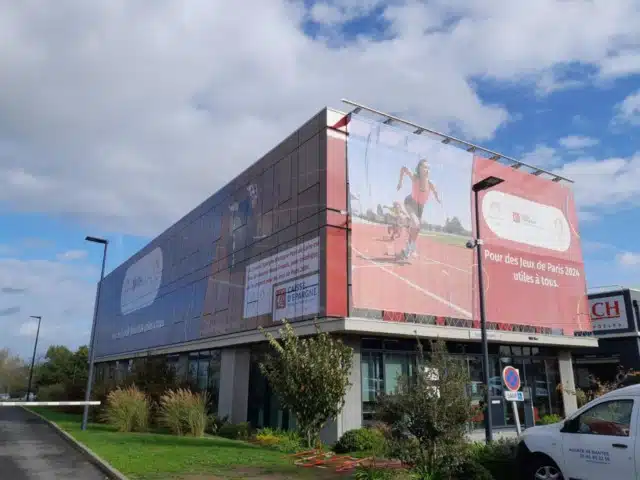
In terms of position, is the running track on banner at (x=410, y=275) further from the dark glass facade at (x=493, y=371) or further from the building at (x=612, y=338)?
the building at (x=612, y=338)

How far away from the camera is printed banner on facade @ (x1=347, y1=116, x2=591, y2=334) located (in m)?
18.9

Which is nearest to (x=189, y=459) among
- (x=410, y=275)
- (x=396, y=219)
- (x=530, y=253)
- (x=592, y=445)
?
(x=592, y=445)

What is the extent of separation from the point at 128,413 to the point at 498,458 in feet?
46.0

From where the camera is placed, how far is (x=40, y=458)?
13.7 meters

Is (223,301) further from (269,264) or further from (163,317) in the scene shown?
(163,317)

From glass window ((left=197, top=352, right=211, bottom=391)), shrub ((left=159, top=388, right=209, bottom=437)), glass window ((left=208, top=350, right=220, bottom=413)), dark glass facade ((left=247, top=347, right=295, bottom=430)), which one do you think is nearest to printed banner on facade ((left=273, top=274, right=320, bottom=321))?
dark glass facade ((left=247, top=347, right=295, bottom=430))

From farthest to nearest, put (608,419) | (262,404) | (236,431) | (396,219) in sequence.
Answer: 1. (262,404)
2. (396,219)
3. (236,431)
4. (608,419)

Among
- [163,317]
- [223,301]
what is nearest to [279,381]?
[223,301]

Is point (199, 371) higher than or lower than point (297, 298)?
lower

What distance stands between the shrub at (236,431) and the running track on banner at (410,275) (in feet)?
19.7

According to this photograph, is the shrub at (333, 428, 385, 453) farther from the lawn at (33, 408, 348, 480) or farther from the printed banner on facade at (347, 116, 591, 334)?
the printed banner on facade at (347, 116, 591, 334)

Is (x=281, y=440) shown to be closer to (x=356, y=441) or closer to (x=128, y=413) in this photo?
(x=356, y=441)

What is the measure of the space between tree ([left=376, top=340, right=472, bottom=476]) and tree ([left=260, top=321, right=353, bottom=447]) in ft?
14.3

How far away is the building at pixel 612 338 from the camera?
27.3 meters
